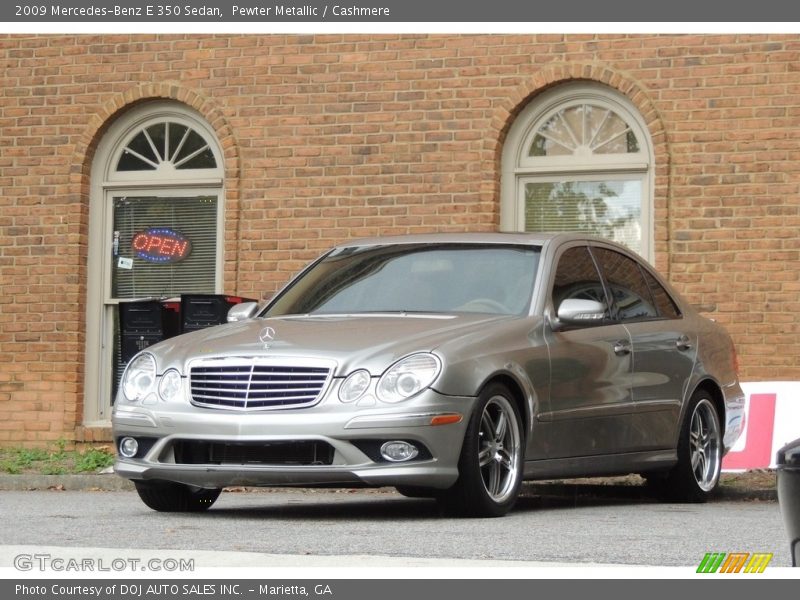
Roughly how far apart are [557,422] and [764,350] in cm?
526

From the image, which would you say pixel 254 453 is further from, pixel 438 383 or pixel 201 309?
pixel 201 309

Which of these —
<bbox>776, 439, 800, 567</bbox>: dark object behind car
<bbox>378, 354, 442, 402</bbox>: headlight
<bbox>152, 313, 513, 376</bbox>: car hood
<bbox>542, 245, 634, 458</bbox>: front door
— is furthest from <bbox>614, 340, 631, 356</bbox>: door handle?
<bbox>776, 439, 800, 567</bbox>: dark object behind car

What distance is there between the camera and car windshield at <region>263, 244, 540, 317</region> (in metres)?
9.44

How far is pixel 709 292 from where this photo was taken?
14.2m

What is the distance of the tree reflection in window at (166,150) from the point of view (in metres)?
16.1

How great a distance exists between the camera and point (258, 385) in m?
8.48

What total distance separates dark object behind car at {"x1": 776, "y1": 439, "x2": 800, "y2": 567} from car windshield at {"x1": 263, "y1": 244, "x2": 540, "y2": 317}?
572 centimetres

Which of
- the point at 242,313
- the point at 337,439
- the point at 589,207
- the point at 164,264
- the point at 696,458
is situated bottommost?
the point at 696,458

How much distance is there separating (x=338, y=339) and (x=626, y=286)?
252 centimetres

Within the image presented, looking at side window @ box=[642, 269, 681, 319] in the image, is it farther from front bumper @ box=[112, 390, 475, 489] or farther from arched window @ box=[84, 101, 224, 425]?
arched window @ box=[84, 101, 224, 425]

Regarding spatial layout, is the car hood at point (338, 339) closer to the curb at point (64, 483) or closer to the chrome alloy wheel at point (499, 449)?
the chrome alloy wheel at point (499, 449)

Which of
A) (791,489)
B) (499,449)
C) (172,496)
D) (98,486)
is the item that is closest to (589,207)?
(98,486)

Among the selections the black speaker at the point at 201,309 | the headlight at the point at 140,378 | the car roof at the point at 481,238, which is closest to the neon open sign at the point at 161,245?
the black speaker at the point at 201,309

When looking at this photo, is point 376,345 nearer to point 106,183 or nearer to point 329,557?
point 329,557
